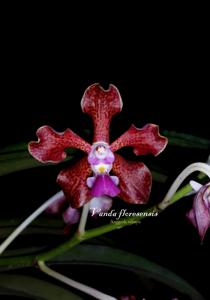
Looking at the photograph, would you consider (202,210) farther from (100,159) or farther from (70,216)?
(70,216)

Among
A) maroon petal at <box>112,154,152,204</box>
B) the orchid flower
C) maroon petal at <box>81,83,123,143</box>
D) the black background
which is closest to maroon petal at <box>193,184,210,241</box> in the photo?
the orchid flower

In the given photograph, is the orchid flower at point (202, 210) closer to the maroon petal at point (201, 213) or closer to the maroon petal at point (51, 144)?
the maroon petal at point (201, 213)

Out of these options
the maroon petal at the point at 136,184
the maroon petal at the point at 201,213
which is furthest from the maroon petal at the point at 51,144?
the maroon petal at the point at 201,213

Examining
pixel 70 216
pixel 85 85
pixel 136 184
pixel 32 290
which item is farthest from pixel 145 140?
pixel 85 85

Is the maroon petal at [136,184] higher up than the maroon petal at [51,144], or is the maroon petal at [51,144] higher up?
the maroon petal at [51,144]

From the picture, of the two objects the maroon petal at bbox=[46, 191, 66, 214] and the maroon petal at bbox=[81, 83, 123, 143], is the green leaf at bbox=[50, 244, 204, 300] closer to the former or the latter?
the maroon petal at bbox=[46, 191, 66, 214]

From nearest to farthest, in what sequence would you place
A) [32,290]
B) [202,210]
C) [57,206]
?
[202,210] → [32,290] → [57,206]
